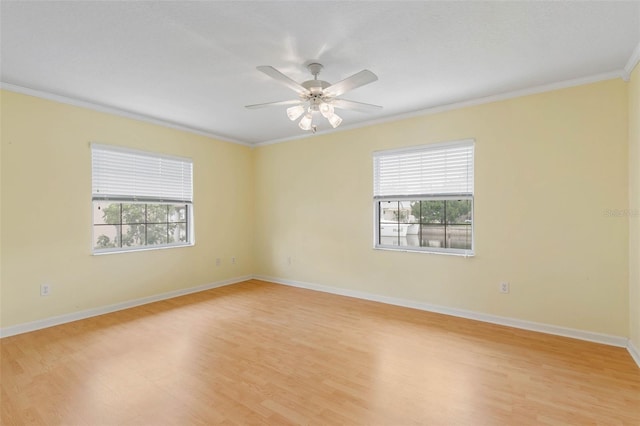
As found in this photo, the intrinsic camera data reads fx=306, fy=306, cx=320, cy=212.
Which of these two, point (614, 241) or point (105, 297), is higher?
point (614, 241)

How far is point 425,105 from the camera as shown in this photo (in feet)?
12.5

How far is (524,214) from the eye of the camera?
3336 millimetres

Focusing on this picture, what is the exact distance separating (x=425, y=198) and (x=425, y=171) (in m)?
0.36

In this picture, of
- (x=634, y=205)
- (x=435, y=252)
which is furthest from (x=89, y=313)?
(x=634, y=205)

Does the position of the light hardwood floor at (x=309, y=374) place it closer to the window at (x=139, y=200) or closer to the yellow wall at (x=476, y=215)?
the yellow wall at (x=476, y=215)

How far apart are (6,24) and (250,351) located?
3.10 meters

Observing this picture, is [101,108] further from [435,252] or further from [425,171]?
[435,252]

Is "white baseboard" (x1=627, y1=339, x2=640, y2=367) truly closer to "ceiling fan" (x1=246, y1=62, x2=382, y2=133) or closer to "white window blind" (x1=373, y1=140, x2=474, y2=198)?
"white window blind" (x1=373, y1=140, x2=474, y2=198)

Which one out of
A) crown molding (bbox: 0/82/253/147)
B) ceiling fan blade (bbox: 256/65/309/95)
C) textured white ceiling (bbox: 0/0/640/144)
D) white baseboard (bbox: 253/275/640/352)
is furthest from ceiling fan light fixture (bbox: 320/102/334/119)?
crown molding (bbox: 0/82/253/147)

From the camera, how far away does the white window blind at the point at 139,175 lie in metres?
3.88

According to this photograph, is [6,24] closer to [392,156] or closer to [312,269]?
[392,156]

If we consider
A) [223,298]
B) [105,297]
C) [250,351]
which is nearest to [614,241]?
[250,351]

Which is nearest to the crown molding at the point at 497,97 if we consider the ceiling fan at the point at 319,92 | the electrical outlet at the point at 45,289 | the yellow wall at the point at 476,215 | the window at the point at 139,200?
the yellow wall at the point at 476,215

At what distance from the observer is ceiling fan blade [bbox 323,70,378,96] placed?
2.25 m
